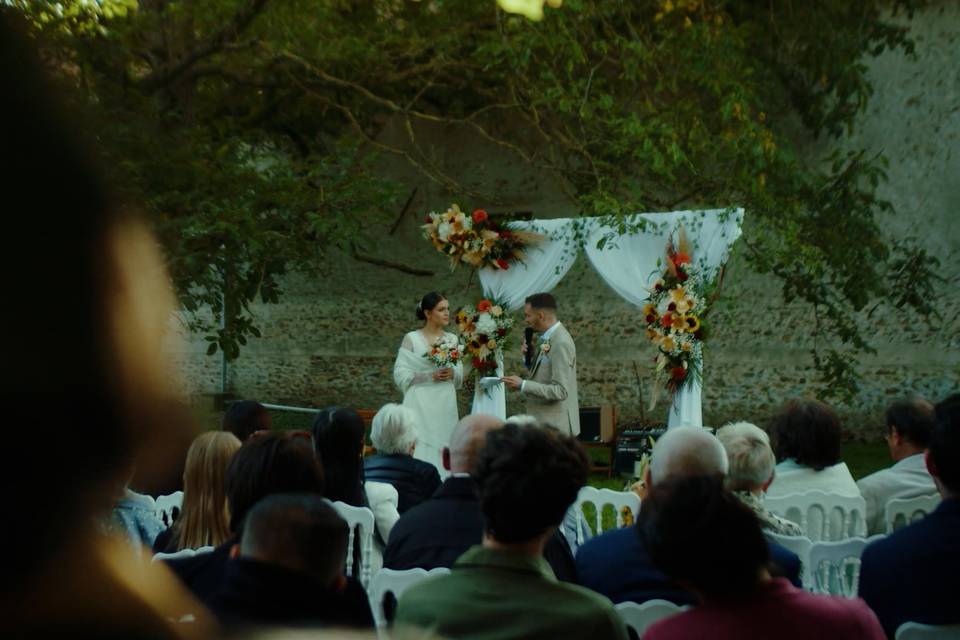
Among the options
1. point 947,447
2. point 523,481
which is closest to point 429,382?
point 947,447

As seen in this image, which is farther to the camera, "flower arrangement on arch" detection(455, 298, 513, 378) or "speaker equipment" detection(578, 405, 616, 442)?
"speaker equipment" detection(578, 405, 616, 442)

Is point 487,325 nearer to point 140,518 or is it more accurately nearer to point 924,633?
point 140,518

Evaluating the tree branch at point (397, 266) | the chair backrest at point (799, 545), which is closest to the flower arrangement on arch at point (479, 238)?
the chair backrest at point (799, 545)

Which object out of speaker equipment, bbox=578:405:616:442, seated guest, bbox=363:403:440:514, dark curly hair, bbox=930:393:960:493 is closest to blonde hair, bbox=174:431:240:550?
seated guest, bbox=363:403:440:514

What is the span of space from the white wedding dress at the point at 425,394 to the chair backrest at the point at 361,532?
4.73 metres

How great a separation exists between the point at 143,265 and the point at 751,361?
1473cm

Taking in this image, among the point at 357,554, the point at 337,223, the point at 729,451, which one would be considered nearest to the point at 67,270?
the point at 729,451

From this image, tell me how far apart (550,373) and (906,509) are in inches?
162

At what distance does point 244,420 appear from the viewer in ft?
17.2

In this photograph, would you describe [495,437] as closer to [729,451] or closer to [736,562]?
[736,562]

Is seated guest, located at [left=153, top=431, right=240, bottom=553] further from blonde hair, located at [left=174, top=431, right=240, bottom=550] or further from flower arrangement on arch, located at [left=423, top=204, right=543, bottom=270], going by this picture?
flower arrangement on arch, located at [left=423, top=204, right=543, bottom=270]

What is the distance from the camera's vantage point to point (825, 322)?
14148 mm

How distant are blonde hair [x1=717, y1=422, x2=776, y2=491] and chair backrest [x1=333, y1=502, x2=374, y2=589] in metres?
1.47

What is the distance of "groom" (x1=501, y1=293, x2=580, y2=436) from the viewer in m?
8.31
